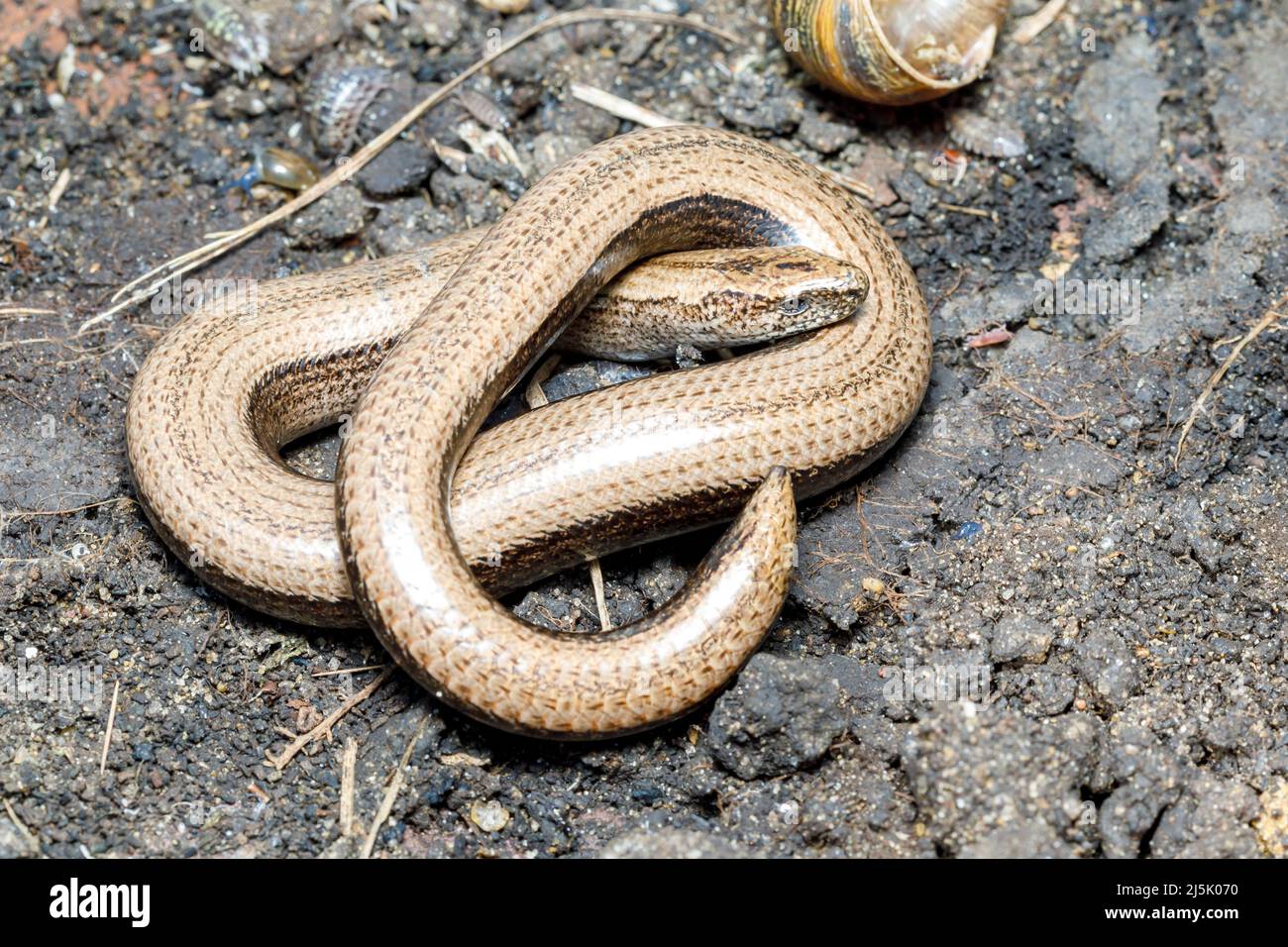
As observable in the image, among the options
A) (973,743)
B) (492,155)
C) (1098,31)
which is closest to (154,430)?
(492,155)

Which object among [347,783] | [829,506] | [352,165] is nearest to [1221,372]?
[829,506]

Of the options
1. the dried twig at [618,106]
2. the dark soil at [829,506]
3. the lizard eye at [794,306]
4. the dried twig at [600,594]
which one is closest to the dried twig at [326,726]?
the dark soil at [829,506]

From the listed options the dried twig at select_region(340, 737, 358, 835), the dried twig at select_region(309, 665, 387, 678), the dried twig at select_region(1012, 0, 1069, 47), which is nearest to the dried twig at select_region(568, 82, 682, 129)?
the dried twig at select_region(1012, 0, 1069, 47)

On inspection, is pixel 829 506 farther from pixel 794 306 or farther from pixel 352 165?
pixel 352 165

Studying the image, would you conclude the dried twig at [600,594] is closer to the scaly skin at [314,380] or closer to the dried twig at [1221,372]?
the scaly skin at [314,380]

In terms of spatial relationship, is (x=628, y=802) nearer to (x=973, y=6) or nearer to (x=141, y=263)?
(x=141, y=263)
